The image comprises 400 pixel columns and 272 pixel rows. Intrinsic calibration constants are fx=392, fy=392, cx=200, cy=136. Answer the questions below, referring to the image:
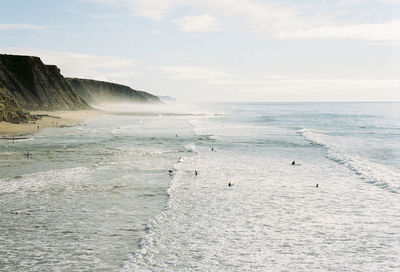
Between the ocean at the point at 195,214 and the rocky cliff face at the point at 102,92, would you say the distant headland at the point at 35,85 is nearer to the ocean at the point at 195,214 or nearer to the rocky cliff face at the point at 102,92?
the rocky cliff face at the point at 102,92

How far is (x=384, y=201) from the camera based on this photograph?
44.2ft

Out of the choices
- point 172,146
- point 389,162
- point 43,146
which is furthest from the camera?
point 172,146

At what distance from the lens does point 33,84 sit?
80500 millimetres

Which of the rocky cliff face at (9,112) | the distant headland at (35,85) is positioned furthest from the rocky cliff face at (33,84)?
the rocky cliff face at (9,112)

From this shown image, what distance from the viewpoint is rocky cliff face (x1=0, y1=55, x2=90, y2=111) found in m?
76.1

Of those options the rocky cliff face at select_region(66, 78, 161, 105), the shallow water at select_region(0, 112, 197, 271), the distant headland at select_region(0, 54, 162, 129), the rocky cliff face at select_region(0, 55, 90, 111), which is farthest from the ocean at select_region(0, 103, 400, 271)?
the rocky cliff face at select_region(66, 78, 161, 105)

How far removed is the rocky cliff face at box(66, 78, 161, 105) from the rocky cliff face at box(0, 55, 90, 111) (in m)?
57.3

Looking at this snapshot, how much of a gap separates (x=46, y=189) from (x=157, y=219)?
5.57 metres

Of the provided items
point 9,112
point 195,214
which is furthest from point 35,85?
point 195,214

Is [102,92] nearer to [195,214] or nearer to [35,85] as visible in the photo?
[35,85]

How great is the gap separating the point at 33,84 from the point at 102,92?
87.2 metres

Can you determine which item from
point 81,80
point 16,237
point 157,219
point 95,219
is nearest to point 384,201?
point 157,219

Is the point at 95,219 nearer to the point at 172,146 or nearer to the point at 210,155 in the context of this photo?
the point at 210,155

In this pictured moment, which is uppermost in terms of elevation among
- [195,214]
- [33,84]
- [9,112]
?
[33,84]
